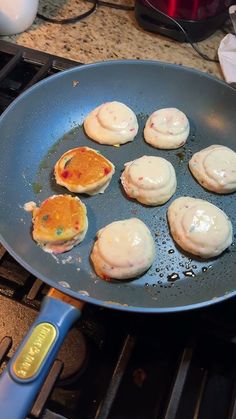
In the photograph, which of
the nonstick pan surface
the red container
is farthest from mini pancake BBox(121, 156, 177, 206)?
the red container

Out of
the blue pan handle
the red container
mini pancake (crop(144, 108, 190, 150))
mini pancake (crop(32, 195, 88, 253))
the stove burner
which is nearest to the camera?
the blue pan handle

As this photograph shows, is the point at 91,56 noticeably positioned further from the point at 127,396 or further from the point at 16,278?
the point at 127,396

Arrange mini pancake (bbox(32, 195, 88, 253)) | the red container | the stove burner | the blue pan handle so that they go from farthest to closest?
the red container → mini pancake (bbox(32, 195, 88, 253)) → the stove burner → the blue pan handle

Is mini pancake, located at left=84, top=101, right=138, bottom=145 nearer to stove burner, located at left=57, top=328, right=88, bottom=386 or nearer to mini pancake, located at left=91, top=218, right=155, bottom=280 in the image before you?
mini pancake, located at left=91, top=218, right=155, bottom=280

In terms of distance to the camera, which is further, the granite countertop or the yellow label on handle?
the granite countertop

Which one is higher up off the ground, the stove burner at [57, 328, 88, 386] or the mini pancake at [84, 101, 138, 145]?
the mini pancake at [84, 101, 138, 145]

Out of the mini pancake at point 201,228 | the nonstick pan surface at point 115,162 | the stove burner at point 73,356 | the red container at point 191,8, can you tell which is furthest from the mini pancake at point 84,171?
the red container at point 191,8

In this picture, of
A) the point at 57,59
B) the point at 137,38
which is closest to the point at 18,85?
the point at 57,59
